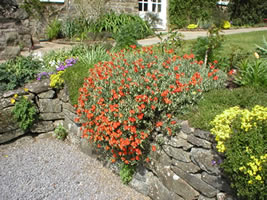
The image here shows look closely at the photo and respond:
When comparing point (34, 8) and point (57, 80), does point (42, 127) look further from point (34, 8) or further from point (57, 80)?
point (34, 8)

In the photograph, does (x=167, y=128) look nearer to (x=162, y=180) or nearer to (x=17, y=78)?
(x=162, y=180)

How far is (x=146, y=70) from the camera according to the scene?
3744 millimetres

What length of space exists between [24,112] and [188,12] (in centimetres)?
1076

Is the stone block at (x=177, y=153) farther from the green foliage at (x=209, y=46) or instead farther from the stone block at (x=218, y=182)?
the green foliage at (x=209, y=46)

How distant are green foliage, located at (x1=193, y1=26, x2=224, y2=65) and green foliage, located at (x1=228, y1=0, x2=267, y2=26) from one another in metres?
10.6

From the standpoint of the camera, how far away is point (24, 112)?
4707 mm

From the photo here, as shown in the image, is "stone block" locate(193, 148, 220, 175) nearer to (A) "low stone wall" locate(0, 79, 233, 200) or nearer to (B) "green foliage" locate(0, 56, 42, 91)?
(A) "low stone wall" locate(0, 79, 233, 200)

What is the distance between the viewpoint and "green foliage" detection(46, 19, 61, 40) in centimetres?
1031

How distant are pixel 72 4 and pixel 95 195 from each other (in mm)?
9539

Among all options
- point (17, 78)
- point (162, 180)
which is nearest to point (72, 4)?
→ point (17, 78)

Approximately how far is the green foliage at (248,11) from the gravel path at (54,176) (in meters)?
12.6

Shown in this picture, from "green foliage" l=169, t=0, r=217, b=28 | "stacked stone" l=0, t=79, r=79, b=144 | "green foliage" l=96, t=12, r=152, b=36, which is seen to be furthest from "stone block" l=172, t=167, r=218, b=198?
"green foliage" l=169, t=0, r=217, b=28

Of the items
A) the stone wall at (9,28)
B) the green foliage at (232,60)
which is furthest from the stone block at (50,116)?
the green foliage at (232,60)

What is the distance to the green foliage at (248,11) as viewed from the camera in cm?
1388
